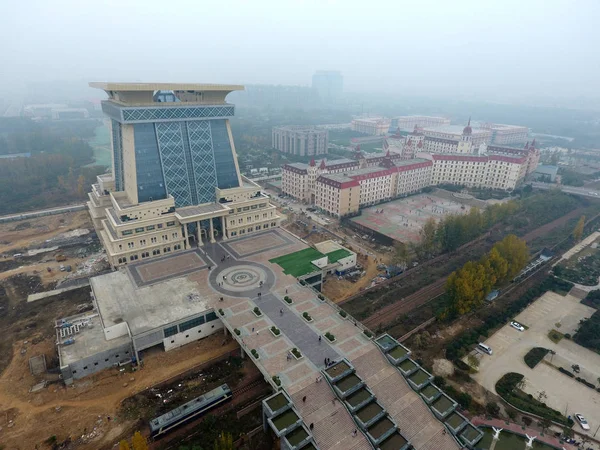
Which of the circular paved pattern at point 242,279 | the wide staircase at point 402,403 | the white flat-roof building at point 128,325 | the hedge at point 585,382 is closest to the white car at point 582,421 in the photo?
the hedge at point 585,382

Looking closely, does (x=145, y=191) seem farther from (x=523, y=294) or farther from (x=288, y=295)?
(x=523, y=294)

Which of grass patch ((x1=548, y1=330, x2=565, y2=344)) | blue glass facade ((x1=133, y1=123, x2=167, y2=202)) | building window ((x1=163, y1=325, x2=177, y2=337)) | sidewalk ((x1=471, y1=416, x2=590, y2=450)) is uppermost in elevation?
blue glass facade ((x1=133, y1=123, x2=167, y2=202))

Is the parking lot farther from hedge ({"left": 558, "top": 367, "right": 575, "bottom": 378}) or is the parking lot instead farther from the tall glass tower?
the tall glass tower

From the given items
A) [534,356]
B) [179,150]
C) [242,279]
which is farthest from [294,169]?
[534,356]

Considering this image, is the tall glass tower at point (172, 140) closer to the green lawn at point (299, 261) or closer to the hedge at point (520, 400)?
the green lawn at point (299, 261)

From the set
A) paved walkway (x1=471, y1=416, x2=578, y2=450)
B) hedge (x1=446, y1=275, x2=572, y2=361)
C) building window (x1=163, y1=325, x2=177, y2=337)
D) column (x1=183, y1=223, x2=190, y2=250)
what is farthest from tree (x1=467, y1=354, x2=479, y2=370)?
column (x1=183, y1=223, x2=190, y2=250)

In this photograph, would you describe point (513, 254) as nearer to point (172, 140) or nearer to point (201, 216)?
point (201, 216)
